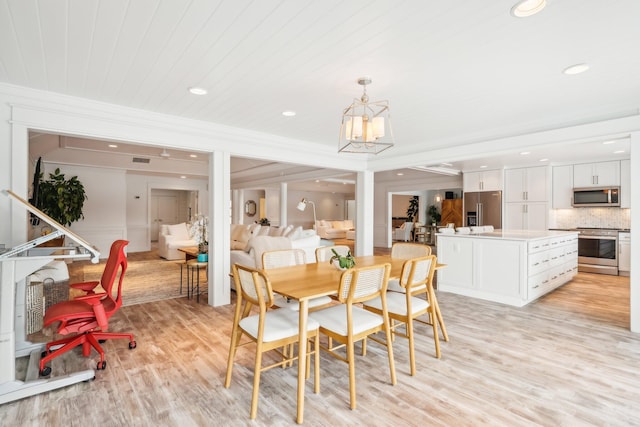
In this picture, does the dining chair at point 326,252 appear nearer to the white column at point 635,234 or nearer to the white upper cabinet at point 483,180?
the white column at point 635,234

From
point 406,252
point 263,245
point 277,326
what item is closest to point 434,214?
point 263,245

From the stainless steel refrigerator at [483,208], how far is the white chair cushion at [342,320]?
20.9 feet

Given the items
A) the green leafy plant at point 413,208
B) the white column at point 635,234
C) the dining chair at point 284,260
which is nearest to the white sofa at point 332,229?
the green leafy plant at point 413,208

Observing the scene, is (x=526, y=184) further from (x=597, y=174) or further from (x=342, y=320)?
(x=342, y=320)

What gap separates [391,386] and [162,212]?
1236 centimetres

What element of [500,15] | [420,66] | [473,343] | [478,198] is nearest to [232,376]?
[473,343]

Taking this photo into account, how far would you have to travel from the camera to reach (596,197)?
646cm

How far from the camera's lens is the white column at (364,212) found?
632 cm

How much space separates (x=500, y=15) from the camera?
1.87 m

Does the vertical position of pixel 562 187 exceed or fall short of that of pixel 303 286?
it exceeds it

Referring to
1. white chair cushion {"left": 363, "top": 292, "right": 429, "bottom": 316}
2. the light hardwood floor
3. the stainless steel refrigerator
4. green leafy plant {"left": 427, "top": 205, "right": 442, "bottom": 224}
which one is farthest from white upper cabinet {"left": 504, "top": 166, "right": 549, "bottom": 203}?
white chair cushion {"left": 363, "top": 292, "right": 429, "bottom": 316}

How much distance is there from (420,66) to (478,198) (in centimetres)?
616

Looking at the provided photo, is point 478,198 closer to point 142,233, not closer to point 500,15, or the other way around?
point 500,15

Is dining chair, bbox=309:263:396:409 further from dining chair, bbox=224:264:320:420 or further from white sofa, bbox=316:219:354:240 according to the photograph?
white sofa, bbox=316:219:354:240
